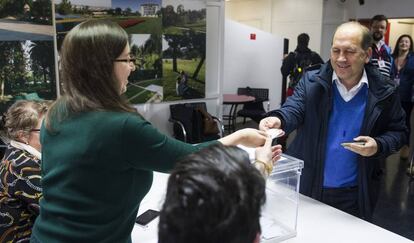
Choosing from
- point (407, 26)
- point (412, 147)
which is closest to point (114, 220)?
point (412, 147)

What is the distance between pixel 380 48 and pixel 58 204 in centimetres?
385

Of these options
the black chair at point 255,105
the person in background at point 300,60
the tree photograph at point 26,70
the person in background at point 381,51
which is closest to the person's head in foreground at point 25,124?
the tree photograph at point 26,70

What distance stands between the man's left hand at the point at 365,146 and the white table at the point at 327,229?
318 millimetres

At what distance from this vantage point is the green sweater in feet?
3.51

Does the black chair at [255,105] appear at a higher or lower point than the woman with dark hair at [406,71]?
lower

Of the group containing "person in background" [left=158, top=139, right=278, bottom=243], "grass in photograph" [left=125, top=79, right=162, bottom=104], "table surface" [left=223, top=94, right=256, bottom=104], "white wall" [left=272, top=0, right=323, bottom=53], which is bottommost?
"table surface" [left=223, top=94, right=256, bottom=104]

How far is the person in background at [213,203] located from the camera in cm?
60

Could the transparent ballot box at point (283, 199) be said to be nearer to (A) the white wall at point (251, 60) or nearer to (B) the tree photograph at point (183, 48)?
(B) the tree photograph at point (183, 48)

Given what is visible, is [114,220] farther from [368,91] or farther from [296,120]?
[368,91]

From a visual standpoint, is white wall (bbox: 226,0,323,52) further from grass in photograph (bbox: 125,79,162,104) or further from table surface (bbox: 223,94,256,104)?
grass in photograph (bbox: 125,79,162,104)

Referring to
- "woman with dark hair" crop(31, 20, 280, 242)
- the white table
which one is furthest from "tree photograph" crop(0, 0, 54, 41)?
"woman with dark hair" crop(31, 20, 280, 242)

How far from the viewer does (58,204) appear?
3.77 ft

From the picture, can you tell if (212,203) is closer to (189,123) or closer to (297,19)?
(189,123)

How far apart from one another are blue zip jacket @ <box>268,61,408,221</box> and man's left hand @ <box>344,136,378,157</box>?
6 centimetres
